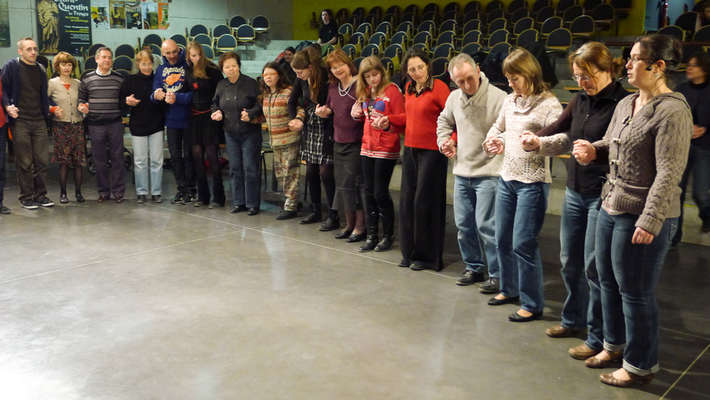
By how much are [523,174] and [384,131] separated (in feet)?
4.51

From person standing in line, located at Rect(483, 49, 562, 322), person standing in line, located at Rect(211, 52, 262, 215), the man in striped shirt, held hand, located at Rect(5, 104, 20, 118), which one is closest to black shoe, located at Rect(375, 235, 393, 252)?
person standing in line, located at Rect(483, 49, 562, 322)

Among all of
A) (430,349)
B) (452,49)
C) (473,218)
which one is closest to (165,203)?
(473,218)

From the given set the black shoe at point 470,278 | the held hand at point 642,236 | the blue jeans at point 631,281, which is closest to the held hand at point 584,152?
the blue jeans at point 631,281

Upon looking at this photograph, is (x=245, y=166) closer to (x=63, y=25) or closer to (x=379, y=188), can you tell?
(x=379, y=188)

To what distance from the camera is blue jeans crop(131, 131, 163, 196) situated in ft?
19.3

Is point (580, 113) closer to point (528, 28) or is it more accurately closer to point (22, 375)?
point (22, 375)

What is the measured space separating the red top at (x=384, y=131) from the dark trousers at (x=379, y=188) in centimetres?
6

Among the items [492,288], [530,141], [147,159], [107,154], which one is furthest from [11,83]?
[530,141]

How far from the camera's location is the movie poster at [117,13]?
38.8ft

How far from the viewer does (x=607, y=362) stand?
8.64 feet

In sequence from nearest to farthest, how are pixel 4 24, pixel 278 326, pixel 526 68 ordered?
1. pixel 526 68
2. pixel 278 326
3. pixel 4 24

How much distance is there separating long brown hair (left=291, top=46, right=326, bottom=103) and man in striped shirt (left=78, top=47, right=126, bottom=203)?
1.99m

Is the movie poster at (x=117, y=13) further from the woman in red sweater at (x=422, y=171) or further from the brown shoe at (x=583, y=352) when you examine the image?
the brown shoe at (x=583, y=352)

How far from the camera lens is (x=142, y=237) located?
4770mm
